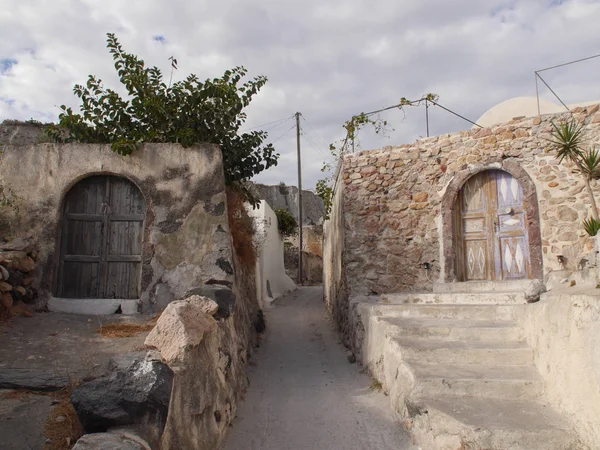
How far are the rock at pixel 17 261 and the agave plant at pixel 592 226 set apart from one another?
7322 mm

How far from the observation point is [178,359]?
3377 millimetres

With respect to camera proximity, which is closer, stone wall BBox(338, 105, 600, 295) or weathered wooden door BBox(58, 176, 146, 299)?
weathered wooden door BBox(58, 176, 146, 299)

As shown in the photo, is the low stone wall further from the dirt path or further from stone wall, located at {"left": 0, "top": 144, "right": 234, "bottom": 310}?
stone wall, located at {"left": 0, "top": 144, "right": 234, "bottom": 310}

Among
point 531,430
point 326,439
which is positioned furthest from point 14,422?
point 531,430

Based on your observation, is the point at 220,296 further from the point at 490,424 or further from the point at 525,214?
the point at 525,214

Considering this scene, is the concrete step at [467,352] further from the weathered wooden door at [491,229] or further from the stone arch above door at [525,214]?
the weathered wooden door at [491,229]

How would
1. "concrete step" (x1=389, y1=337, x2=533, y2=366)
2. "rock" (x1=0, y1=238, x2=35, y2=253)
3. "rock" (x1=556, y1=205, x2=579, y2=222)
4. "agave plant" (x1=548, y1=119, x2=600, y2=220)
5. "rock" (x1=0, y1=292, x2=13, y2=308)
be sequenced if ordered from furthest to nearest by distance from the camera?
"rock" (x1=556, y1=205, x2=579, y2=222) → "agave plant" (x1=548, y1=119, x2=600, y2=220) → "rock" (x1=0, y1=238, x2=35, y2=253) → "rock" (x1=0, y1=292, x2=13, y2=308) → "concrete step" (x1=389, y1=337, x2=533, y2=366)

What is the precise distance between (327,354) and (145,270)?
3.32 metres

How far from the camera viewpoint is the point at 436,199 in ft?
26.3

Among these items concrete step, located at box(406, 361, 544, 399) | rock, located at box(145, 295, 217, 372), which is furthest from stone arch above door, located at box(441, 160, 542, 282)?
rock, located at box(145, 295, 217, 372)

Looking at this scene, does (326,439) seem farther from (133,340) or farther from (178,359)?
(133,340)

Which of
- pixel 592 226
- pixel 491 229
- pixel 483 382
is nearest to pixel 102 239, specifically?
pixel 483 382

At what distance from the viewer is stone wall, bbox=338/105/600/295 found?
22.9 feet

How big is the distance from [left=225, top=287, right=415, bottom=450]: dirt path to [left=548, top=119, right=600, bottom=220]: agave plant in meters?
4.16
